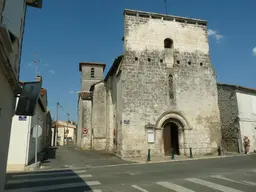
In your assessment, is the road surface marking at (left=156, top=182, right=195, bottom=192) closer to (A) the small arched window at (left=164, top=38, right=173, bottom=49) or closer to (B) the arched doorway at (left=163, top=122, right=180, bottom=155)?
(B) the arched doorway at (left=163, top=122, right=180, bottom=155)

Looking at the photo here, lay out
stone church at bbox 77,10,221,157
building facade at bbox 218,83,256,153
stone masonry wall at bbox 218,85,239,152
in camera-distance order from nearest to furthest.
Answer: stone church at bbox 77,10,221,157 → building facade at bbox 218,83,256,153 → stone masonry wall at bbox 218,85,239,152

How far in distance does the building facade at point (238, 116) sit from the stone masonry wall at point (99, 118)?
449 inches

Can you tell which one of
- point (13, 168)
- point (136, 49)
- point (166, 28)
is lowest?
point (13, 168)

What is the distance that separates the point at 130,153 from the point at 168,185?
7519 mm

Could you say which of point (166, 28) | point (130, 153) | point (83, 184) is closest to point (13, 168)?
point (83, 184)

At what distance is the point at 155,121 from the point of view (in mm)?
14148

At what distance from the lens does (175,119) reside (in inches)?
579

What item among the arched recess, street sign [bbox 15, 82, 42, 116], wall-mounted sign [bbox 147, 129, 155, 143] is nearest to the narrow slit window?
the arched recess

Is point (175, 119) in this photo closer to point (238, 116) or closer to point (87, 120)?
point (238, 116)

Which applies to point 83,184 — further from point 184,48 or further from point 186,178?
point 184,48

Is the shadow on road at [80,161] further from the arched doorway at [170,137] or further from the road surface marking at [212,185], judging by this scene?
the road surface marking at [212,185]

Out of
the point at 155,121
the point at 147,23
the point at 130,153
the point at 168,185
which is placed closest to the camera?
the point at 168,185

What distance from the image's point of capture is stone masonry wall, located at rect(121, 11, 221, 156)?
13883 mm

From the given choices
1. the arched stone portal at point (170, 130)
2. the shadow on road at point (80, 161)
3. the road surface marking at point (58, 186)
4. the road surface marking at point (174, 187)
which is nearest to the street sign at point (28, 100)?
the road surface marking at point (58, 186)
